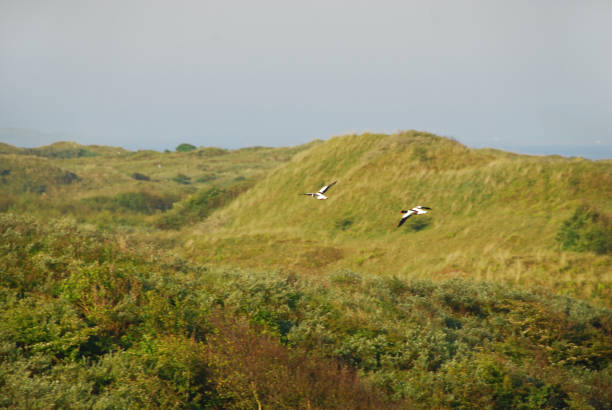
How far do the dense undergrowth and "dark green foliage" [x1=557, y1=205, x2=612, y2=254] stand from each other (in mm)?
5006

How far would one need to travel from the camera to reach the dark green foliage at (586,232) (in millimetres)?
14445

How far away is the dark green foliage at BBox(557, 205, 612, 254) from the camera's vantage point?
1445 centimetres

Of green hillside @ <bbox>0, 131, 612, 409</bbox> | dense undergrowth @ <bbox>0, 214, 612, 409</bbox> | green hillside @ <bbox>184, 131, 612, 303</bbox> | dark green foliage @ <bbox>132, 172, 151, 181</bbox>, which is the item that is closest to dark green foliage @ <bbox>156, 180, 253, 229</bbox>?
green hillside @ <bbox>184, 131, 612, 303</bbox>

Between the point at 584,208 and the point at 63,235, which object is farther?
the point at 584,208

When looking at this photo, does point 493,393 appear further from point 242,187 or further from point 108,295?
point 242,187

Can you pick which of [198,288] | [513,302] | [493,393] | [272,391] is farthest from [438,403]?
[513,302]

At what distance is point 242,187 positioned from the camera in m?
33.5

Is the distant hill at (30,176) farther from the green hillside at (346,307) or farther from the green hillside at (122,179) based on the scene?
the green hillside at (346,307)

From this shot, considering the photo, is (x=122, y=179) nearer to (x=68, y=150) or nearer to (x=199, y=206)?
(x=199, y=206)

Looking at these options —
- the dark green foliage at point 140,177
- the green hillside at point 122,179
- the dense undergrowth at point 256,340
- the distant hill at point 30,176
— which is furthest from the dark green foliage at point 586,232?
the dark green foliage at point 140,177

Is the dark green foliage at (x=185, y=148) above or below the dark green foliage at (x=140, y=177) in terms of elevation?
above

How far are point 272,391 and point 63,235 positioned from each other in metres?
7.20

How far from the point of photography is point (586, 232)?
48.4 ft

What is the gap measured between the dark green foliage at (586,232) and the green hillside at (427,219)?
0.09 m
